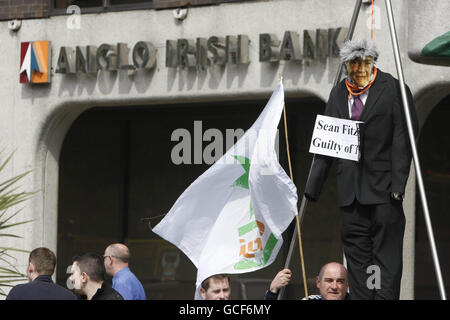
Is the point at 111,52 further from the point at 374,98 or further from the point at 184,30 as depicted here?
the point at 374,98

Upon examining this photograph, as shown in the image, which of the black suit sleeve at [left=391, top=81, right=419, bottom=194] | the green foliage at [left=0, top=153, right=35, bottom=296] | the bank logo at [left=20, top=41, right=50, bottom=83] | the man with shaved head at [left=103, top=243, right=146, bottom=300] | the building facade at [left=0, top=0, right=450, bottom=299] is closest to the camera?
the black suit sleeve at [left=391, top=81, right=419, bottom=194]

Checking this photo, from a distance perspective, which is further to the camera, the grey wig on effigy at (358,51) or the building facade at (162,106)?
the building facade at (162,106)

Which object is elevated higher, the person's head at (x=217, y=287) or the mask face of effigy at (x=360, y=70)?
the mask face of effigy at (x=360, y=70)

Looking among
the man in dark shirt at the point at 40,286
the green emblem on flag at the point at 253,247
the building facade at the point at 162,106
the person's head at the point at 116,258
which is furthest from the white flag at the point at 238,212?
the building facade at the point at 162,106

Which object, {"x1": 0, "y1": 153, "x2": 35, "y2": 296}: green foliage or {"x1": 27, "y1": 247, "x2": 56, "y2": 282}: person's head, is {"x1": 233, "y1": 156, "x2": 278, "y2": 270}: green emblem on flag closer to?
{"x1": 27, "y1": 247, "x2": 56, "y2": 282}: person's head

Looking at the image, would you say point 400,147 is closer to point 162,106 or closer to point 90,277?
point 90,277

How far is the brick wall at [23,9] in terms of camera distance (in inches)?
541

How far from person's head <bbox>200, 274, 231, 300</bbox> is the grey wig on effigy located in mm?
1742

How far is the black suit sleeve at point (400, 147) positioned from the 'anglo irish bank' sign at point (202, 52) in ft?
13.1

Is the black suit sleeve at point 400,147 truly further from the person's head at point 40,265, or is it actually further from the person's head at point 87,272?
the person's head at point 40,265

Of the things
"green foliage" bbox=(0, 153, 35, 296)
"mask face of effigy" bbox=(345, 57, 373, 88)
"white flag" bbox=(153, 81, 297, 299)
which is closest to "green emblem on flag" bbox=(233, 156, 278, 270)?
"white flag" bbox=(153, 81, 297, 299)

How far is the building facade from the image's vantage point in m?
11.8

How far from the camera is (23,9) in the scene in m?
13.9
